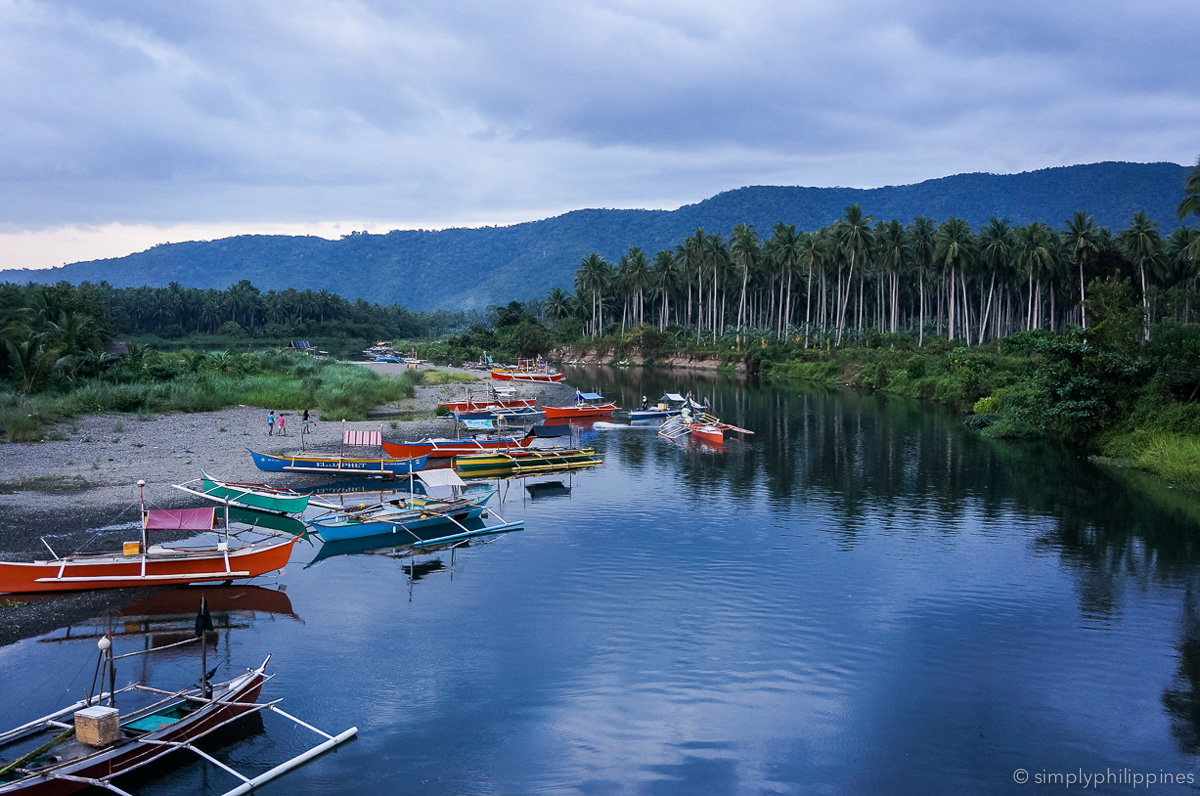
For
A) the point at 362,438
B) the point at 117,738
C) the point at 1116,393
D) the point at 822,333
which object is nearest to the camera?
the point at 117,738

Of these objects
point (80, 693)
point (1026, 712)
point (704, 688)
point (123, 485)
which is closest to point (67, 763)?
point (80, 693)

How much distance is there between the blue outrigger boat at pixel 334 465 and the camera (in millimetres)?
40531

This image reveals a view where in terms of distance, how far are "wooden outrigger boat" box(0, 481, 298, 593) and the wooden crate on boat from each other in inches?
384

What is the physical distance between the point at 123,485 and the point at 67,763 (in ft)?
80.1

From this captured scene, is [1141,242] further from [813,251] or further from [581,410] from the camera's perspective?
[581,410]

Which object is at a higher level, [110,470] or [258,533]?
[110,470]

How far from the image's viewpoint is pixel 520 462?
45.4 meters

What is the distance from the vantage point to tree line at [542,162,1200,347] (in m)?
95.8

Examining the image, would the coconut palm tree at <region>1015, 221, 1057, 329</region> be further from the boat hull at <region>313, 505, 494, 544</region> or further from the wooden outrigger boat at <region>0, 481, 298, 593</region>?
the wooden outrigger boat at <region>0, 481, 298, 593</region>

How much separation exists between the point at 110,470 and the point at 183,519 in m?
16.0

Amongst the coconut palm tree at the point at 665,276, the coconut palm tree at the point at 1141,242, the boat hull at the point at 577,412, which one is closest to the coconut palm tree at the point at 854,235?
the coconut palm tree at the point at 1141,242

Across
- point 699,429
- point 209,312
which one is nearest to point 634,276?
point 209,312

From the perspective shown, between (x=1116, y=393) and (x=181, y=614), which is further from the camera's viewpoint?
(x=1116, y=393)

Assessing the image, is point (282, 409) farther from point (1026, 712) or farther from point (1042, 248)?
point (1042, 248)
